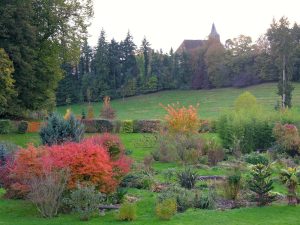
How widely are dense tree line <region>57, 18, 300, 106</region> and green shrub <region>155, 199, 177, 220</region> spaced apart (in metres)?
60.4

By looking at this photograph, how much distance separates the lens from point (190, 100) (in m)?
70.8

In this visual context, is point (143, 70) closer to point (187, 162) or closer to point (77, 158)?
point (187, 162)

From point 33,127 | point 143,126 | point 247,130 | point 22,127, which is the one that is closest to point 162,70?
point 143,126

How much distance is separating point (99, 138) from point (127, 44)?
6672 centimetres

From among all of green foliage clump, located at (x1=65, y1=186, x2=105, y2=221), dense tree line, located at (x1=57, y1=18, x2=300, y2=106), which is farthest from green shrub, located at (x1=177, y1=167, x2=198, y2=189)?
dense tree line, located at (x1=57, y1=18, x2=300, y2=106)

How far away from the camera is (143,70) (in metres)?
82.1

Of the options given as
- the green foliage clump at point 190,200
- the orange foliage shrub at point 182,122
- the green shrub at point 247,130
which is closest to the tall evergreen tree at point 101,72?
the green shrub at point 247,130

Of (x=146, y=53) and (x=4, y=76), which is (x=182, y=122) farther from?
(x=146, y=53)

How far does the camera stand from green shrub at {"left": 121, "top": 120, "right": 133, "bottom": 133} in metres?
43.0

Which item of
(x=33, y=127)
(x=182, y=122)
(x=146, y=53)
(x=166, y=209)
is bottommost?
(x=166, y=209)

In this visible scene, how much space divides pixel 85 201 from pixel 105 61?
2630 inches

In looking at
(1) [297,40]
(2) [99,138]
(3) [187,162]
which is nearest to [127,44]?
(1) [297,40]

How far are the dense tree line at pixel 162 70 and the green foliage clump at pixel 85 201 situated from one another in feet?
200

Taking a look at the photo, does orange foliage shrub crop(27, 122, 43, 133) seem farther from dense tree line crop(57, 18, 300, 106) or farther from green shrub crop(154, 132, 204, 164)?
dense tree line crop(57, 18, 300, 106)
